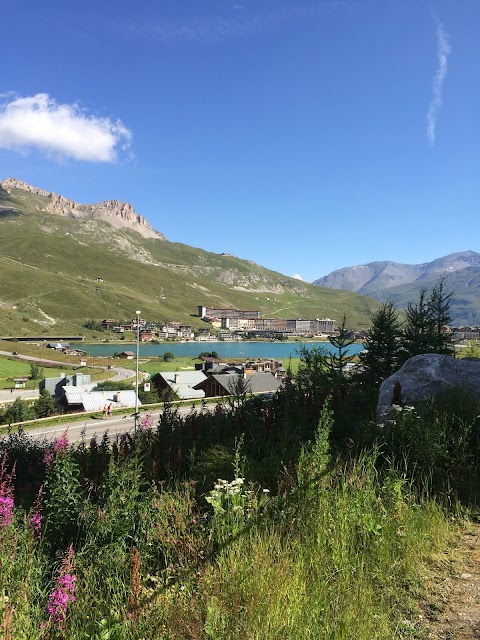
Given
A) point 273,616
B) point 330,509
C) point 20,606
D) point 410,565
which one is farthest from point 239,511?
point 20,606

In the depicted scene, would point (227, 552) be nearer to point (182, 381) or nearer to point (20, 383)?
point (182, 381)

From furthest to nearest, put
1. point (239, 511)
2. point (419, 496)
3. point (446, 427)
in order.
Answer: point (446, 427) → point (419, 496) → point (239, 511)

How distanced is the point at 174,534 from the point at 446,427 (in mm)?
4220

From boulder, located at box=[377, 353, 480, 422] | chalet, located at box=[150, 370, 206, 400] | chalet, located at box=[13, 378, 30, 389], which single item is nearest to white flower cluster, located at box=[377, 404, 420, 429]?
boulder, located at box=[377, 353, 480, 422]

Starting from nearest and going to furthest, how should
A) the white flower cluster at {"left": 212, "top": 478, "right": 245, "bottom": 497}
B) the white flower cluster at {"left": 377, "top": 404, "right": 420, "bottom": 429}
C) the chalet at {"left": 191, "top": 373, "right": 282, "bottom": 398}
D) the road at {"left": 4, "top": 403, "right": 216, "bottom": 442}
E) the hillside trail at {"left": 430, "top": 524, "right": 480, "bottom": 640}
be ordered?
the hillside trail at {"left": 430, "top": 524, "right": 480, "bottom": 640}
the white flower cluster at {"left": 212, "top": 478, "right": 245, "bottom": 497}
the white flower cluster at {"left": 377, "top": 404, "right": 420, "bottom": 429}
the road at {"left": 4, "top": 403, "right": 216, "bottom": 442}
the chalet at {"left": 191, "top": 373, "right": 282, "bottom": 398}

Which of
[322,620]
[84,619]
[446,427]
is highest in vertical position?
[446,427]

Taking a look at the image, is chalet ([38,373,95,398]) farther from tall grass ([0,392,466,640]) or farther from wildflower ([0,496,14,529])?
wildflower ([0,496,14,529])

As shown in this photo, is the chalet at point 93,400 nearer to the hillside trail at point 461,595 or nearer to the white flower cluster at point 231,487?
the white flower cluster at point 231,487

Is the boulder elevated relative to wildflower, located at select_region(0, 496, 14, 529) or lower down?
elevated

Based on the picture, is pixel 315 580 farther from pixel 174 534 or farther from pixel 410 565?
pixel 174 534

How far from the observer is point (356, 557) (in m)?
3.62

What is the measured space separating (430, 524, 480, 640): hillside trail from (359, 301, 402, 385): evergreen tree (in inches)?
525

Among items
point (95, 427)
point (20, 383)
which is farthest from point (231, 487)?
point (20, 383)

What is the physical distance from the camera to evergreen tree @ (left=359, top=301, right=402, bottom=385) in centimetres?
1825
